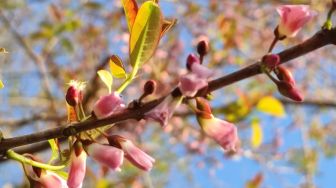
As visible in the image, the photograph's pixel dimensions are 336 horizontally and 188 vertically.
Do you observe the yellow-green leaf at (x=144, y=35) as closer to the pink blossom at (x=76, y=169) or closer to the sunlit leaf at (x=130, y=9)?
the sunlit leaf at (x=130, y=9)

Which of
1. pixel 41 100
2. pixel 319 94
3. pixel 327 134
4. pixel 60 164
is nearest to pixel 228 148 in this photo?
pixel 60 164

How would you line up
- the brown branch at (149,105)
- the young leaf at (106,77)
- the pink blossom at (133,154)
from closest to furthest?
the brown branch at (149,105), the pink blossom at (133,154), the young leaf at (106,77)

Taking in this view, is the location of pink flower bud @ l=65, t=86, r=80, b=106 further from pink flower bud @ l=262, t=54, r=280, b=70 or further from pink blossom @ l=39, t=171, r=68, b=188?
pink flower bud @ l=262, t=54, r=280, b=70

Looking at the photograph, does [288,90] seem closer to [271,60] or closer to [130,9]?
[271,60]

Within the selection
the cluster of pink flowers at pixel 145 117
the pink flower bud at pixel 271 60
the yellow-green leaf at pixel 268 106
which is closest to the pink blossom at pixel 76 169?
the cluster of pink flowers at pixel 145 117

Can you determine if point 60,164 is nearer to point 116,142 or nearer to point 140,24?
point 116,142

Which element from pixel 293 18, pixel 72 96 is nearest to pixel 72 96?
pixel 72 96
